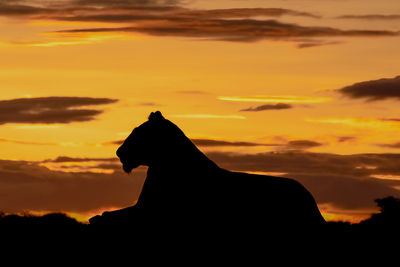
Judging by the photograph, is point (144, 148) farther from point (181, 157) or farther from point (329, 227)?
point (329, 227)

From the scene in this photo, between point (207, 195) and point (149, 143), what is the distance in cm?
191

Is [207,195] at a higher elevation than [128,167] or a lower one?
lower

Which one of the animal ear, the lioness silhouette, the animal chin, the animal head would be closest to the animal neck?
the lioness silhouette

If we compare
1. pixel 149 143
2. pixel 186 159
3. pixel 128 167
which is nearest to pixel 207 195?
pixel 186 159

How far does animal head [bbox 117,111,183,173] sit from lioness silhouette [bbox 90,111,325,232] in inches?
0.9

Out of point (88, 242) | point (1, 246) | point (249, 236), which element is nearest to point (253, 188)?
point (249, 236)

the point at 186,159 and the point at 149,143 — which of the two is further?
the point at 149,143

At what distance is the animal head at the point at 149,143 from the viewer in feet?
91.1

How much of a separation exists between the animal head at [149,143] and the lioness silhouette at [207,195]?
24 millimetres

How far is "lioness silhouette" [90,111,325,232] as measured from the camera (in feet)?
90.6

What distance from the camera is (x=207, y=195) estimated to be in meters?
27.6

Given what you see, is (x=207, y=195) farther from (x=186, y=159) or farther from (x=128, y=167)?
(x=128, y=167)

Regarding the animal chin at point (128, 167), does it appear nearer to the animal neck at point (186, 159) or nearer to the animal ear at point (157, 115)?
the animal neck at point (186, 159)

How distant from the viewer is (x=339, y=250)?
91.5 feet
